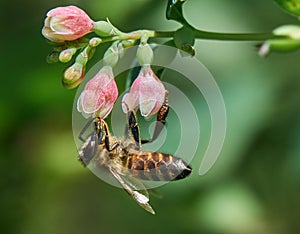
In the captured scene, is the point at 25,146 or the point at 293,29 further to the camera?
the point at 25,146

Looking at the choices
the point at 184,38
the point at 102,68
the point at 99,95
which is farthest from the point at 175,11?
the point at 99,95

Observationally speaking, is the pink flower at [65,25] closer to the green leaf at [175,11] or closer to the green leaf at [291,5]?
the green leaf at [175,11]

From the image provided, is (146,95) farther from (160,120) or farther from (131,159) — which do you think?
(131,159)

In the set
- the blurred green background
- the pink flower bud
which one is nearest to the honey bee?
the pink flower bud

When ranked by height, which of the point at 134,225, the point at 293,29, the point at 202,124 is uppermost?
the point at 293,29

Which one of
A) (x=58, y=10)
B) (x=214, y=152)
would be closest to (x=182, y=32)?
(x=58, y=10)

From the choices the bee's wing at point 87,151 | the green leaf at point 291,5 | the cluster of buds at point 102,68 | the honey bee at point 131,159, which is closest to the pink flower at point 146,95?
the cluster of buds at point 102,68

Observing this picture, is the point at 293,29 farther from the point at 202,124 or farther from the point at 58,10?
the point at 202,124
